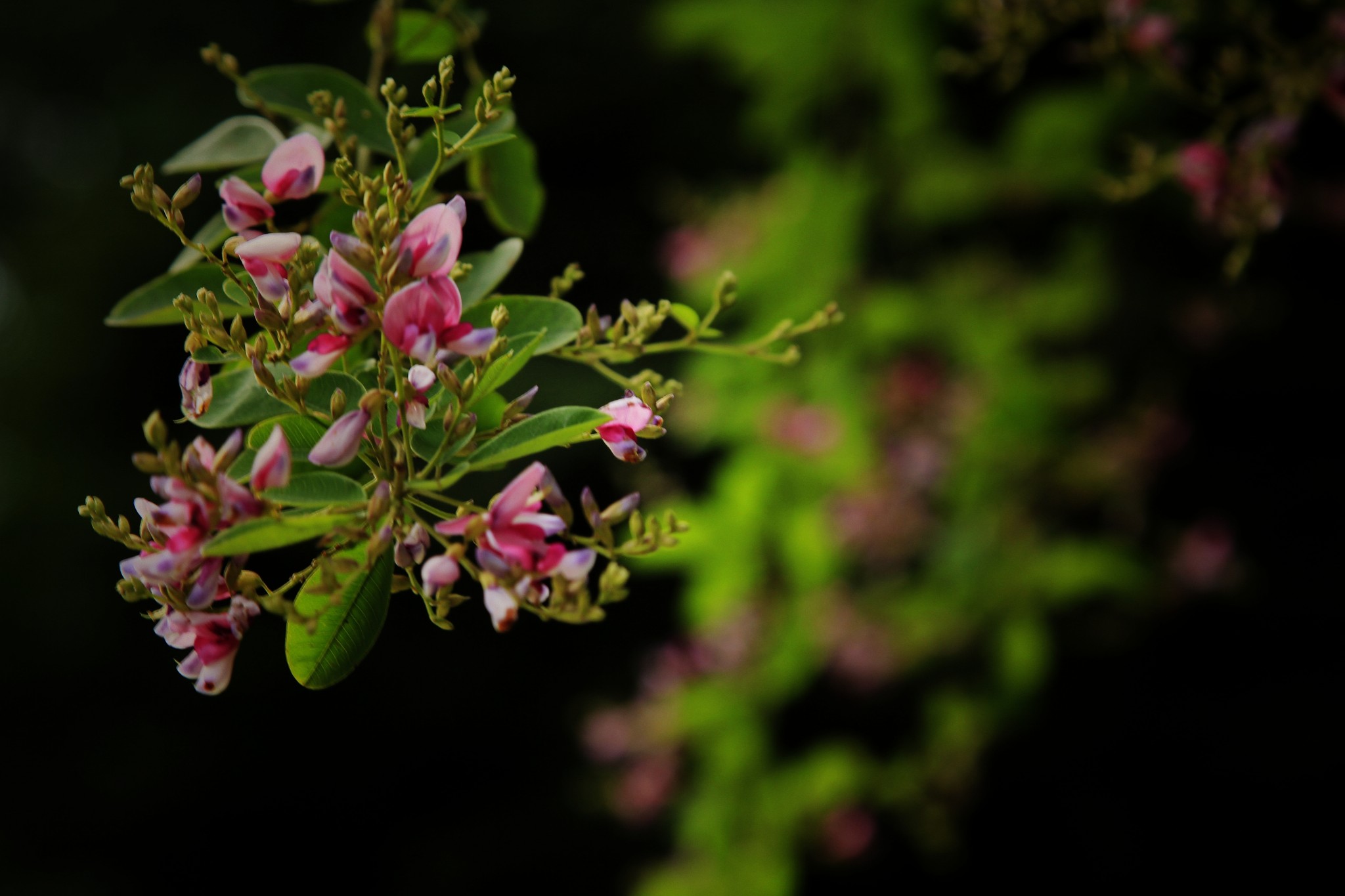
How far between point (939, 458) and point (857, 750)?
60 cm

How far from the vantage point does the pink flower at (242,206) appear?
48 cm

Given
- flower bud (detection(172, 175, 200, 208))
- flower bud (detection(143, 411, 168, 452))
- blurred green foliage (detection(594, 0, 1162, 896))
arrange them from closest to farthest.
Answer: flower bud (detection(143, 411, 168, 452)) → flower bud (detection(172, 175, 200, 208)) → blurred green foliage (detection(594, 0, 1162, 896))

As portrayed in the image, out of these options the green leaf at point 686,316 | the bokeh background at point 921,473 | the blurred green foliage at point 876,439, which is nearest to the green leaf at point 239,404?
the green leaf at point 686,316

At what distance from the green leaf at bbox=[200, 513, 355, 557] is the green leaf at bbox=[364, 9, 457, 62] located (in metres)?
0.44

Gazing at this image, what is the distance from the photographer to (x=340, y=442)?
411 mm

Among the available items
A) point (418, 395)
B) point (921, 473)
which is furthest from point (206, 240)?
point (921, 473)

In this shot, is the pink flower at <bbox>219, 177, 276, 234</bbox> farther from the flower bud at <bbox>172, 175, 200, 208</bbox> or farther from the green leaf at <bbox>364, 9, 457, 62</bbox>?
the green leaf at <bbox>364, 9, 457, 62</bbox>

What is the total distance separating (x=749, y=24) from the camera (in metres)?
1.69

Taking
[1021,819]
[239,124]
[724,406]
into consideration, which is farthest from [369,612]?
[1021,819]

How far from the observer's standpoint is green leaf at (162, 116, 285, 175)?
0.59m

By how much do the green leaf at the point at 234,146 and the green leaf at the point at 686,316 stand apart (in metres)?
0.25

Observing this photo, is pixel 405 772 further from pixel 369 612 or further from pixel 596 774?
pixel 369 612

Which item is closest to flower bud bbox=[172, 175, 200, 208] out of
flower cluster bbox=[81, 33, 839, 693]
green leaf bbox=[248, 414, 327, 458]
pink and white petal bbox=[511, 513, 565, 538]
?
flower cluster bbox=[81, 33, 839, 693]

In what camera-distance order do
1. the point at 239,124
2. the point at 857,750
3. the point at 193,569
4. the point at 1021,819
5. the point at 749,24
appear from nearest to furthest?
the point at 193,569
the point at 239,124
the point at 749,24
the point at 857,750
the point at 1021,819
